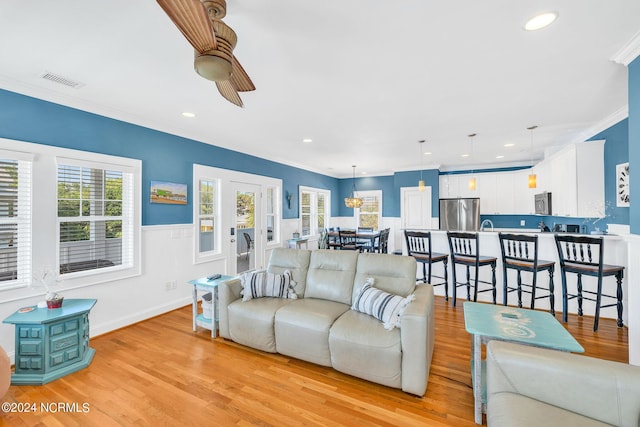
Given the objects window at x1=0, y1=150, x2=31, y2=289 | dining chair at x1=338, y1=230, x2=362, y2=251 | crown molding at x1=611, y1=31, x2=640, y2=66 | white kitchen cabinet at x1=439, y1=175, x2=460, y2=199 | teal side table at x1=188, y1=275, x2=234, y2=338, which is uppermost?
crown molding at x1=611, y1=31, x2=640, y2=66

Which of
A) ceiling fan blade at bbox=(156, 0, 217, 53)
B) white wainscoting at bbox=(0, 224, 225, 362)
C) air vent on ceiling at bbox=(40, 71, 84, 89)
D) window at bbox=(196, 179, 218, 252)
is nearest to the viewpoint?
ceiling fan blade at bbox=(156, 0, 217, 53)

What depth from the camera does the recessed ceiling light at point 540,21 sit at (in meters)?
1.76

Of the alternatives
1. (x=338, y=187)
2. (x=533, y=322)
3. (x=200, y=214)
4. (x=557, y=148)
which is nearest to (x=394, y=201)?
(x=338, y=187)

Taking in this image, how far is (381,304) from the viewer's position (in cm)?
239

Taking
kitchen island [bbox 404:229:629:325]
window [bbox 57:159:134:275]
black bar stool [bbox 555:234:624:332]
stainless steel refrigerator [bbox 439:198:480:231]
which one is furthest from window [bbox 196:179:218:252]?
stainless steel refrigerator [bbox 439:198:480:231]

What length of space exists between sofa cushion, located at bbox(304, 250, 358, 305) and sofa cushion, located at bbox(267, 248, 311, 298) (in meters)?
0.08

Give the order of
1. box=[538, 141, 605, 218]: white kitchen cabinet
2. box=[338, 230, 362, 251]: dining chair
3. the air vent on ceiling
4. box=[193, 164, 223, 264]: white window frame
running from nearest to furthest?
the air vent on ceiling < box=[538, 141, 605, 218]: white kitchen cabinet < box=[193, 164, 223, 264]: white window frame < box=[338, 230, 362, 251]: dining chair

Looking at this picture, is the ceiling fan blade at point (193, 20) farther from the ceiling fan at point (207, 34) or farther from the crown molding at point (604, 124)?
the crown molding at point (604, 124)

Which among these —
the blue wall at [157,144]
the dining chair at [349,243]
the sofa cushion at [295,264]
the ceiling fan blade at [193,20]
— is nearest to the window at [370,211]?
the dining chair at [349,243]

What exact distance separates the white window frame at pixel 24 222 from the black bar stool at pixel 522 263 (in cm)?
536

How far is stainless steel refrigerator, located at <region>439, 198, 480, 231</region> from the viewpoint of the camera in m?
6.81

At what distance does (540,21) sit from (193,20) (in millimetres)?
2144

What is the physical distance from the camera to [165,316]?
12.4 feet

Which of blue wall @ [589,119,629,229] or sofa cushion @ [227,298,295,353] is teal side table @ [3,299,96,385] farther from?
blue wall @ [589,119,629,229]
